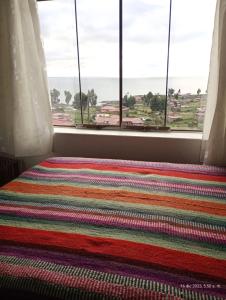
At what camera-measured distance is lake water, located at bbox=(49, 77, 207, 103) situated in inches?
86.2

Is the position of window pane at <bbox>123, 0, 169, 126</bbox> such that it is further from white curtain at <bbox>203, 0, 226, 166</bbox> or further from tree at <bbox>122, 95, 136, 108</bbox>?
white curtain at <bbox>203, 0, 226, 166</bbox>

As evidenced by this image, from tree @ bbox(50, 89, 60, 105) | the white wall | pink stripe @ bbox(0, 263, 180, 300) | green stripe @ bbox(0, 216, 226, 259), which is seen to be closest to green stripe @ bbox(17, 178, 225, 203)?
green stripe @ bbox(0, 216, 226, 259)

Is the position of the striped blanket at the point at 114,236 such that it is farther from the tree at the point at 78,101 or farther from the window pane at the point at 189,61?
the tree at the point at 78,101

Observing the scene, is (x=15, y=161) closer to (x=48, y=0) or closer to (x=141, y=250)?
(x=48, y=0)

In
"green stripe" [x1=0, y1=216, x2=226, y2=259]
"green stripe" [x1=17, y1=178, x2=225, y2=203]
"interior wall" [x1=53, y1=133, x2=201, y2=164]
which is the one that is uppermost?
"interior wall" [x1=53, y1=133, x2=201, y2=164]

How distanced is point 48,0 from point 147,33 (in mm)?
989

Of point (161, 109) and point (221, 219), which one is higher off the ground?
point (161, 109)

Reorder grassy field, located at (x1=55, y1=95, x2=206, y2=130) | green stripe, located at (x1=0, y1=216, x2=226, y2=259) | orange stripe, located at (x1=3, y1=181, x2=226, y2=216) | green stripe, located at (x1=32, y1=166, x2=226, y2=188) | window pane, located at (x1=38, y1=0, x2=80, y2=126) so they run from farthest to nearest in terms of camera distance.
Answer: window pane, located at (x1=38, y1=0, x2=80, y2=126)
grassy field, located at (x1=55, y1=95, x2=206, y2=130)
green stripe, located at (x1=32, y1=166, x2=226, y2=188)
orange stripe, located at (x1=3, y1=181, x2=226, y2=216)
green stripe, located at (x1=0, y1=216, x2=226, y2=259)

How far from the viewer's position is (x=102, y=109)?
8.23ft

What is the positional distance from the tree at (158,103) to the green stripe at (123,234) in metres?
1.50

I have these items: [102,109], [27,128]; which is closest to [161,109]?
[102,109]

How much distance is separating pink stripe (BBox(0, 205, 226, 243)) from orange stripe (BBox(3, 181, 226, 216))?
0.18 m

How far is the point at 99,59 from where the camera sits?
2363 mm

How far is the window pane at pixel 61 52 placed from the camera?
7.67ft
